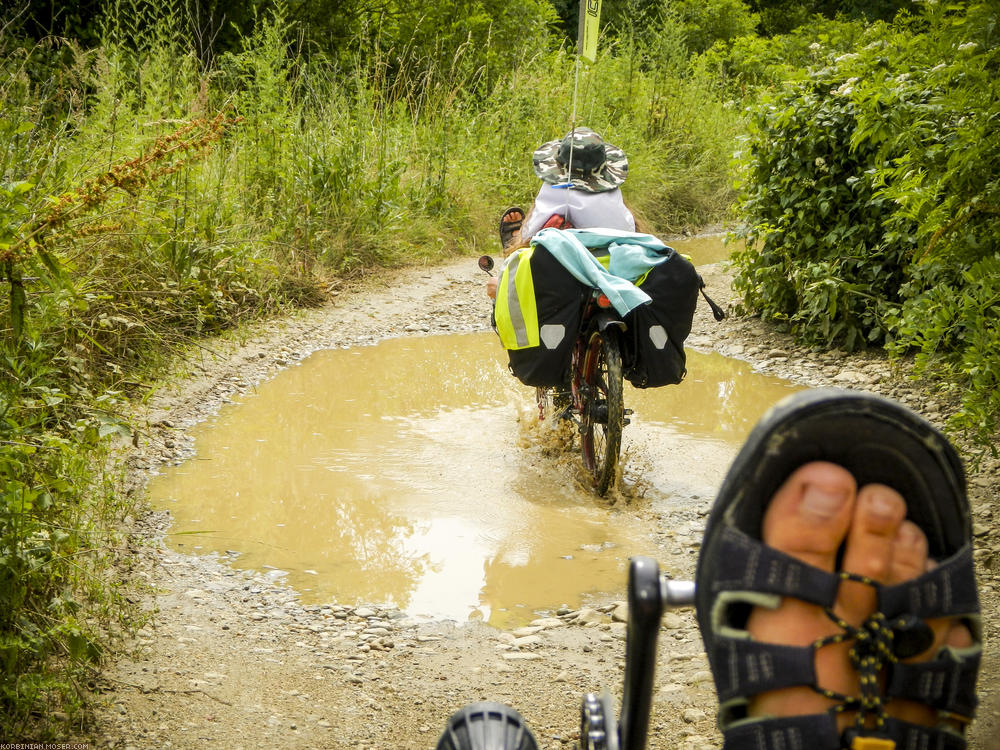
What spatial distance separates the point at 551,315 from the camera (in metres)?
4.54

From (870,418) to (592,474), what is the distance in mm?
3546

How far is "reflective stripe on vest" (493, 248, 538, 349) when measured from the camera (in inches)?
178

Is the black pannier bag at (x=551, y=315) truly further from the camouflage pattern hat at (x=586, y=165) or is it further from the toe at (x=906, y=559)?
the toe at (x=906, y=559)

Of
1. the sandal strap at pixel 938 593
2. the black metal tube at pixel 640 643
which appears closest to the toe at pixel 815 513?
the sandal strap at pixel 938 593

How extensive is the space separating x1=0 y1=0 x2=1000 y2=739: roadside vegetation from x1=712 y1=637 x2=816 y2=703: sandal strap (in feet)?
5.75

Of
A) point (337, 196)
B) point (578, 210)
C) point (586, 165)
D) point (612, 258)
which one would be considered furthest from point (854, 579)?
point (337, 196)

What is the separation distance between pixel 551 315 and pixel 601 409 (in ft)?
1.79

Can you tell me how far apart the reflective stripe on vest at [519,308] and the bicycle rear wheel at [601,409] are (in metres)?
0.37

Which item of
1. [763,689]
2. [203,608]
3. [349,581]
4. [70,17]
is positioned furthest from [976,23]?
[70,17]

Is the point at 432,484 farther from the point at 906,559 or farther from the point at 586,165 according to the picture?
the point at 906,559

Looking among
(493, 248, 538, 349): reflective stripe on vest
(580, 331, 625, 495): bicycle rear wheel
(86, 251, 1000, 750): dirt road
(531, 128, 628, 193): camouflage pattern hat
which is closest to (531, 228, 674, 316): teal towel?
(493, 248, 538, 349): reflective stripe on vest

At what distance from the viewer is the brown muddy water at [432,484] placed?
4.01 meters

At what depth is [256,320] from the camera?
24.7 ft

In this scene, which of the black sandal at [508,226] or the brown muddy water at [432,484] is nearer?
the brown muddy water at [432,484]
